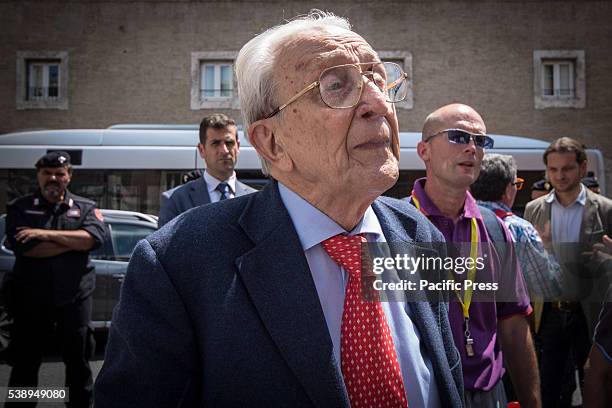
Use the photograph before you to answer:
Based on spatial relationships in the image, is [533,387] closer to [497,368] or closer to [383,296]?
[497,368]

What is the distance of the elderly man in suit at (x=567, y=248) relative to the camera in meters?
4.39

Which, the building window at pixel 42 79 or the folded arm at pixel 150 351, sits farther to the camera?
the building window at pixel 42 79

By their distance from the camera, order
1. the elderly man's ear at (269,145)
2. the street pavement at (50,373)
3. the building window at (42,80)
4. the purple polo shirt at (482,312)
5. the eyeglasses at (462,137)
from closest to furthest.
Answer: the elderly man's ear at (269,145) < the purple polo shirt at (482,312) < the eyeglasses at (462,137) < the street pavement at (50,373) < the building window at (42,80)

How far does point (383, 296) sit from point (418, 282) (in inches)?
5.9

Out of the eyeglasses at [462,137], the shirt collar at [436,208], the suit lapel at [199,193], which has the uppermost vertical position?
the eyeglasses at [462,137]

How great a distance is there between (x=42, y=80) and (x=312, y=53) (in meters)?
18.0

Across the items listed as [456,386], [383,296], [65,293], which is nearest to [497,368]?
[456,386]

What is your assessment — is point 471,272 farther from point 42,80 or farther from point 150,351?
point 42,80

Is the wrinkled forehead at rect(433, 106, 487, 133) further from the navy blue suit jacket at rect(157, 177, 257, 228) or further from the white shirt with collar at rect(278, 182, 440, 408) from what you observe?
the navy blue suit jacket at rect(157, 177, 257, 228)

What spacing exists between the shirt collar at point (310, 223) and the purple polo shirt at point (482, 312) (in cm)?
86

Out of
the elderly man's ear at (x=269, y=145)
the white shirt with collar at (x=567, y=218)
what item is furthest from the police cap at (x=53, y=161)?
the white shirt with collar at (x=567, y=218)

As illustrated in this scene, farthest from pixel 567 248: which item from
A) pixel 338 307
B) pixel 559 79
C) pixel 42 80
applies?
pixel 42 80

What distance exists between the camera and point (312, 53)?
1501 mm

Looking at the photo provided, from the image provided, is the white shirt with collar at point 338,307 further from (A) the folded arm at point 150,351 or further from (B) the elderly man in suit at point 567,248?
(B) the elderly man in suit at point 567,248
